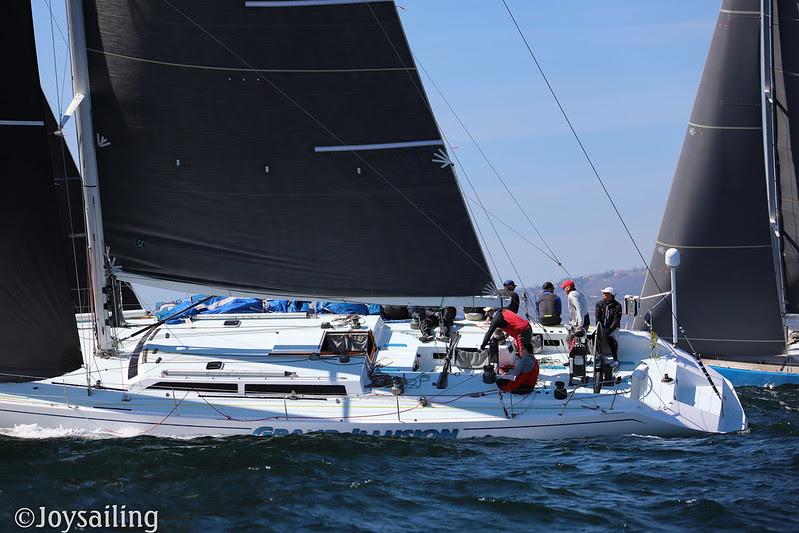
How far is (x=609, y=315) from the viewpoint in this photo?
51.4 ft

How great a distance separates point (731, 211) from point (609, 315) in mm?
6657

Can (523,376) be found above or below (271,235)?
below

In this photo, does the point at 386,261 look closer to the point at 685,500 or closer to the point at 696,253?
the point at 685,500

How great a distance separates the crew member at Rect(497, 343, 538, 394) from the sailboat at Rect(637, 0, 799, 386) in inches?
295

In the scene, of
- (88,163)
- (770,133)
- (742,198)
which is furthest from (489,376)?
(770,133)

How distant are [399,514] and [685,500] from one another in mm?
3164

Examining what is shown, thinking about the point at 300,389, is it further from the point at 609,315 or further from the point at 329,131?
the point at 609,315

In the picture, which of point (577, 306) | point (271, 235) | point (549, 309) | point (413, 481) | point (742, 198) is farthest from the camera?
point (742, 198)

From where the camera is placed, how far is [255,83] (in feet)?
48.0

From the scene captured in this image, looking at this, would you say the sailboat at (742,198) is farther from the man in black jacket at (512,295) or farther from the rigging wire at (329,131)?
the rigging wire at (329,131)

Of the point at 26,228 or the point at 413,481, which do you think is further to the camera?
the point at 26,228

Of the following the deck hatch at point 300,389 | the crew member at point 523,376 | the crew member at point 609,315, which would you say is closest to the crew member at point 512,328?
the crew member at point 523,376

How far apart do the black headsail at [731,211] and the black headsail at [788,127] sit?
1.65 feet

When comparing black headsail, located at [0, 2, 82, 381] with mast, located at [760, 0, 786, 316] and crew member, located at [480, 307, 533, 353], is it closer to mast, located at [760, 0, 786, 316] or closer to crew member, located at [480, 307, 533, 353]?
crew member, located at [480, 307, 533, 353]
